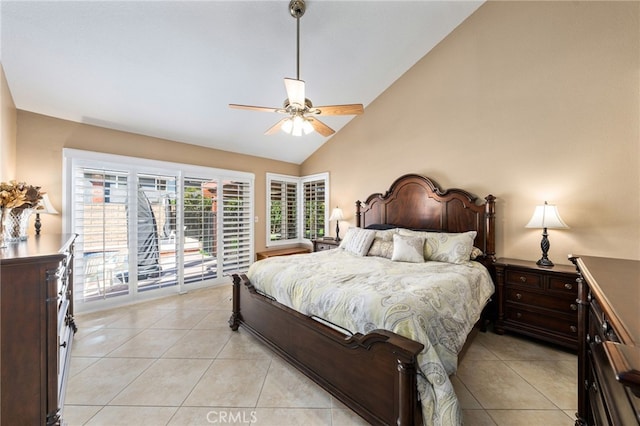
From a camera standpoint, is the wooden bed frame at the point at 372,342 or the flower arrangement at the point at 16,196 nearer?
the wooden bed frame at the point at 372,342

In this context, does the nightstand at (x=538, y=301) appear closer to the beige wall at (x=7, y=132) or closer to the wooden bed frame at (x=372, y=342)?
the wooden bed frame at (x=372, y=342)

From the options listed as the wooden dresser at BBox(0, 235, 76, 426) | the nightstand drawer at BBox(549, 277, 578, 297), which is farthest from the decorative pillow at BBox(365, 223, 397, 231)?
the wooden dresser at BBox(0, 235, 76, 426)

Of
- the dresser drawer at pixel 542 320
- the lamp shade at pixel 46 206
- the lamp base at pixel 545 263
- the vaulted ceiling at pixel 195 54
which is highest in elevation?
the vaulted ceiling at pixel 195 54

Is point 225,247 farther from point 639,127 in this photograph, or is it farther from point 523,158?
point 639,127

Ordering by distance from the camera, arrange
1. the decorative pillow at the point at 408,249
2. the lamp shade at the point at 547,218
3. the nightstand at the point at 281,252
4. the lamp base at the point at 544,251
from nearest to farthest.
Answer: the lamp shade at the point at 547,218 < the lamp base at the point at 544,251 < the decorative pillow at the point at 408,249 < the nightstand at the point at 281,252

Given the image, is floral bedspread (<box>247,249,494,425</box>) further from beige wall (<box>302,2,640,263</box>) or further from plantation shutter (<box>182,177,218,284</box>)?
plantation shutter (<box>182,177,218,284</box>)

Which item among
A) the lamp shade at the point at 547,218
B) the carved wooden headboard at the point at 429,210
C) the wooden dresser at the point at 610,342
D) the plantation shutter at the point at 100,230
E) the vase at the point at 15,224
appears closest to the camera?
the wooden dresser at the point at 610,342

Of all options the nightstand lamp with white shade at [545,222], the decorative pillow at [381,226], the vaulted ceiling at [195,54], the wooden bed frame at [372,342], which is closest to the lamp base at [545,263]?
the nightstand lamp with white shade at [545,222]

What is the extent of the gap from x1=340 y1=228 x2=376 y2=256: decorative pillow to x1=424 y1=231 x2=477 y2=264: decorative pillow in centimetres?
71

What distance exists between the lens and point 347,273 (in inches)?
89.7

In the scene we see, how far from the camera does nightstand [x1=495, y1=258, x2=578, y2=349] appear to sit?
2355 millimetres

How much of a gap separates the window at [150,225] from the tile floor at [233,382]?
0.83 meters

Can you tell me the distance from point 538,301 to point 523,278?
9.5 inches

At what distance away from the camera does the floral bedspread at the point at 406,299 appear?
1366 millimetres
